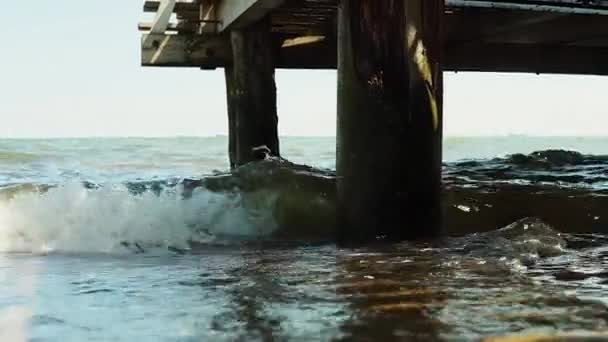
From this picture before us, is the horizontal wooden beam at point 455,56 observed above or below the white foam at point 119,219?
above

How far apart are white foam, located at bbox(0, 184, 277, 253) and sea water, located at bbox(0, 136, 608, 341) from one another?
16 mm

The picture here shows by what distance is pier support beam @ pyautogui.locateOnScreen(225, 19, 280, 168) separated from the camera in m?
8.77

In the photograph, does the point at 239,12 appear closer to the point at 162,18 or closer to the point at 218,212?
the point at 162,18

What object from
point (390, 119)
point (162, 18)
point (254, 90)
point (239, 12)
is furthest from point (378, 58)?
point (162, 18)

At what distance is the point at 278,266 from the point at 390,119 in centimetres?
107

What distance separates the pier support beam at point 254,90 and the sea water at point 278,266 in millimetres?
1130

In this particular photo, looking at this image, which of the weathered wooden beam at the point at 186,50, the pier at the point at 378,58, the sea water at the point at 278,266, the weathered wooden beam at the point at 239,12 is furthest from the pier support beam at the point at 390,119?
the weathered wooden beam at the point at 186,50

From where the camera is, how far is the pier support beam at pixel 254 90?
28.8 feet

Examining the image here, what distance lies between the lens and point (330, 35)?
9.95m

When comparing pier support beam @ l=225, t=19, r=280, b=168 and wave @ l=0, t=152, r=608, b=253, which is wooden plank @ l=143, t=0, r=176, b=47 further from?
wave @ l=0, t=152, r=608, b=253

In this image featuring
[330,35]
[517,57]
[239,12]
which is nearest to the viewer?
[239,12]

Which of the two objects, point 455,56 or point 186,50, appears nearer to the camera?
point 186,50

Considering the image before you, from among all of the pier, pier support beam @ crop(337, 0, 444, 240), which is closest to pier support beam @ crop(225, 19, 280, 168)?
the pier

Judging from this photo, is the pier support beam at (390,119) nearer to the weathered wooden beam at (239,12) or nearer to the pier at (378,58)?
the pier at (378,58)
